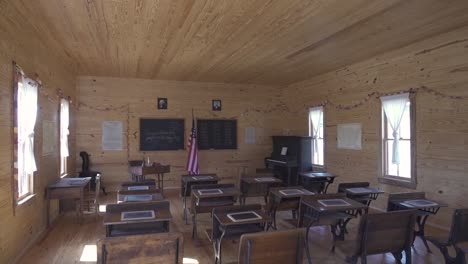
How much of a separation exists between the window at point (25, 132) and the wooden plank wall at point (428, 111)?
18.1 feet

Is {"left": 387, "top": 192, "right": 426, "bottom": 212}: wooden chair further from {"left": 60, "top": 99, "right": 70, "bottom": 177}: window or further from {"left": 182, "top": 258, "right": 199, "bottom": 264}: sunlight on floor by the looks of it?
{"left": 60, "top": 99, "right": 70, "bottom": 177}: window

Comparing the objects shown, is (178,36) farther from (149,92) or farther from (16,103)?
(149,92)

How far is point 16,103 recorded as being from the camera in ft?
11.7

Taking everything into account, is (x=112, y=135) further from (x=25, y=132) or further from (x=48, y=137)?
(x=25, y=132)

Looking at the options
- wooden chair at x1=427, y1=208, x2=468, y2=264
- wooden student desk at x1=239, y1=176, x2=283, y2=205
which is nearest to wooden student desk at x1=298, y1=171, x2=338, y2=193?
wooden student desk at x1=239, y1=176, x2=283, y2=205

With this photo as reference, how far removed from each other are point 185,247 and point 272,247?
217cm

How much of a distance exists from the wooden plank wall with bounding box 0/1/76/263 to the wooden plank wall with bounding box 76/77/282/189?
2.05 meters

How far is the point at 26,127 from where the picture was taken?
396cm

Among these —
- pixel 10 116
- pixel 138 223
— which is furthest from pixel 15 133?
pixel 138 223

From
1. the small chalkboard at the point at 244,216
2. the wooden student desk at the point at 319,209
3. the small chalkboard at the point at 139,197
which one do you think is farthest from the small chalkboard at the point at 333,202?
the small chalkboard at the point at 139,197

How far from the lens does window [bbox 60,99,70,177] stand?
5977mm

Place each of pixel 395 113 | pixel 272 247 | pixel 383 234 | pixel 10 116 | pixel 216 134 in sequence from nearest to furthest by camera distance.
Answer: pixel 272 247 < pixel 383 234 < pixel 10 116 < pixel 395 113 < pixel 216 134

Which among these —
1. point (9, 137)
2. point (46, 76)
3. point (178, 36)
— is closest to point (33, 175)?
point (9, 137)

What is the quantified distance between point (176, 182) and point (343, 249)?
5.89 meters
